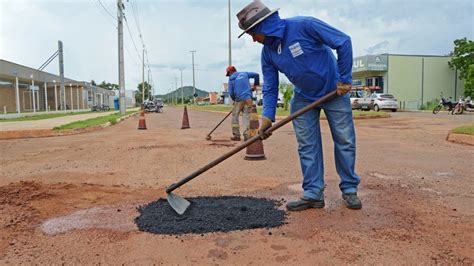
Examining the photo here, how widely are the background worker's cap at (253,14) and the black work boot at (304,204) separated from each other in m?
1.46

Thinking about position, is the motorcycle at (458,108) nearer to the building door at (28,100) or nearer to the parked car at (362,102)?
the parked car at (362,102)

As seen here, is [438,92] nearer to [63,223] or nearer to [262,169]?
[262,169]

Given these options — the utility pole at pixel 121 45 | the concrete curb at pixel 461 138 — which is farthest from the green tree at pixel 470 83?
the concrete curb at pixel 461 138

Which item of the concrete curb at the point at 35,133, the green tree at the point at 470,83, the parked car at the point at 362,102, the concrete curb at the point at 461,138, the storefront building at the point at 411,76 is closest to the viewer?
the concrete curb at the point at 461,138

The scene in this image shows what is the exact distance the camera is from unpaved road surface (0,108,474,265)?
8.36 feet

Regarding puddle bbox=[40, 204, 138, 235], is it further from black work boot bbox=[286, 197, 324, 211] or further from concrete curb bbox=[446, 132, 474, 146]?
concrete curb bbox=[446, 132, 474, 146]

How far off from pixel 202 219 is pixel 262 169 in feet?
7.62

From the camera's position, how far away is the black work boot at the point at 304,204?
3.44 metres

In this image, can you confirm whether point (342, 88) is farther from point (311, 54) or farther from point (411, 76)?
point (411, 76)

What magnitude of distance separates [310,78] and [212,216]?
1.35 meters

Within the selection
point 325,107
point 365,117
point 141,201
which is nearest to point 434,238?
point 325,107

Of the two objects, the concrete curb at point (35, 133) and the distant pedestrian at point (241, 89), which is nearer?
the distant pedestrian at point (241, 89)

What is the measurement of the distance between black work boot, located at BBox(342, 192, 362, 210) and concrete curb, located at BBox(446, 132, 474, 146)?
556cm

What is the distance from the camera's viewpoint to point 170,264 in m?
2.43
